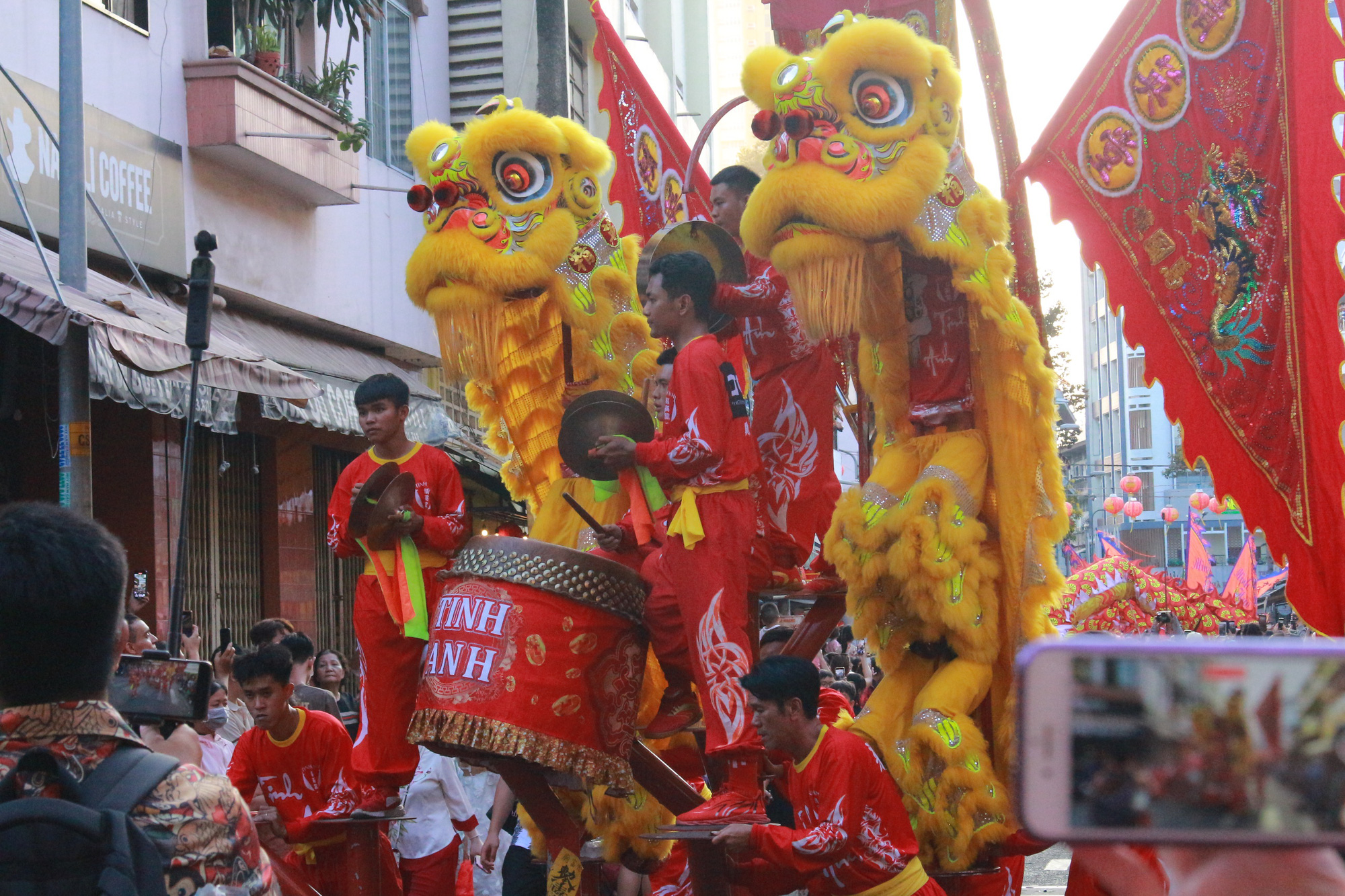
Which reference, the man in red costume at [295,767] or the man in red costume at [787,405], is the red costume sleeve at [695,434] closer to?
the man in red costume at [787,405]

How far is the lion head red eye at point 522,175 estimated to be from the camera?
5.80m

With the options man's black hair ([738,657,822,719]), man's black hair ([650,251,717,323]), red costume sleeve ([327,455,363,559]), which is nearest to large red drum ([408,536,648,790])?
red costume sleeve ([327,455,363,559])

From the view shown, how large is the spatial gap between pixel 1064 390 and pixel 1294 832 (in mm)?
24254

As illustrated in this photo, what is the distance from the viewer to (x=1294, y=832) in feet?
3.63

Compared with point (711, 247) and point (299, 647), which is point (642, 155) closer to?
point (711, 247)

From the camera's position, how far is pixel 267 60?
11297 millimetres

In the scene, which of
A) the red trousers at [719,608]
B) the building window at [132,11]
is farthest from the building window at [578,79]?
the red trousers at [719,608]

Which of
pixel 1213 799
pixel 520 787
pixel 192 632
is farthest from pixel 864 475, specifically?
pixel 1213 799

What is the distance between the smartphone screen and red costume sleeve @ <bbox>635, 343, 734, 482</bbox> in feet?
7.78

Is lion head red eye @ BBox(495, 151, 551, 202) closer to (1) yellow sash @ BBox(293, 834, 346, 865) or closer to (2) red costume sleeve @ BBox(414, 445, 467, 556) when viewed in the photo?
(2) red costume sleeve @ BBox(414, 445, 467, 556)

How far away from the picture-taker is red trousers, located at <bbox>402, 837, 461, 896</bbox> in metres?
6.14

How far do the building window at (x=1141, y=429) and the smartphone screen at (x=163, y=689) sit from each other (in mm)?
55595

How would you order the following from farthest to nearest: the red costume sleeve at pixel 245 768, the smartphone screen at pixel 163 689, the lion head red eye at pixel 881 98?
the red costume sleeve at pixel 245 768 < the lion head red eye at pixel 881 98 < the smartphone screen at pixel 163 689

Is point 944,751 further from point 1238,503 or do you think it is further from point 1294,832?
point 1294,832
